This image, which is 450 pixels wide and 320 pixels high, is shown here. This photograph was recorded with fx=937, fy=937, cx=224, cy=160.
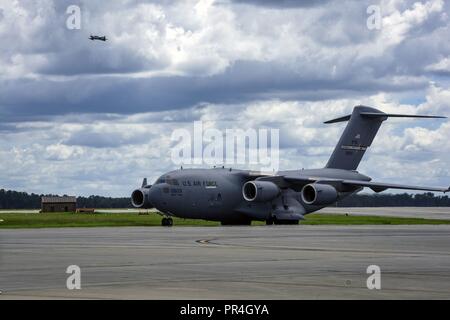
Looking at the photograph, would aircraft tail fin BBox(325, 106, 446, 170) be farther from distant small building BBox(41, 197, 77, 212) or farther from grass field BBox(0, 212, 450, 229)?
distant small building BBox(41, 197, 77, 212)

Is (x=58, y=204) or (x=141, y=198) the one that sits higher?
(x=58, y=204)

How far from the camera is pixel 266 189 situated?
74.9 meters

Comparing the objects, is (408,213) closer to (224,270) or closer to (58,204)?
(58,204)

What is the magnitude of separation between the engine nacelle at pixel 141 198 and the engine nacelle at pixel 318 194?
12.5 meters

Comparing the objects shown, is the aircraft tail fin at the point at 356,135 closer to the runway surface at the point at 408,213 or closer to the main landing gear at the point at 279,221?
the main landing gear at the point at 279,221

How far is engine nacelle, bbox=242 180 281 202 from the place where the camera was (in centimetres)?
7462

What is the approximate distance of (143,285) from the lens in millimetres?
20312

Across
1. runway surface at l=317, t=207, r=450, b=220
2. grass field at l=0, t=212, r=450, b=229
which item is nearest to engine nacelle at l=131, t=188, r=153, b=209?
grass field at l=0, t=212, r=450, b=229

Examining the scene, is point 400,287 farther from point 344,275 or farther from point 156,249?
point 156,249

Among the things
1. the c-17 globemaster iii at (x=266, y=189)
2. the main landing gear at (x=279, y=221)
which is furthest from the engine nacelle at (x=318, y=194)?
the main landing gear at (x=279, y=221)

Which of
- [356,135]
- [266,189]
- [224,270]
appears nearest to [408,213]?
[356,135]

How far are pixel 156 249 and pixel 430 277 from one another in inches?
564

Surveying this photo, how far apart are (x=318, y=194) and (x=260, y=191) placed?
185 inches

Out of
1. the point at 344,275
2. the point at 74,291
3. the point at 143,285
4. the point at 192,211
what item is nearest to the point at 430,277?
the point at 344,275
